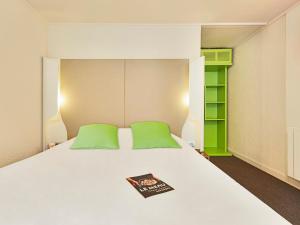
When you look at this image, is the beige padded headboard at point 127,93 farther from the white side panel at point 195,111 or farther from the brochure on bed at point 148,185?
the brochure on bed at point 148,185

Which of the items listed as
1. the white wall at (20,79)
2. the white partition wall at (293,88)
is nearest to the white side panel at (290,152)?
the white partition wall at (293,88)

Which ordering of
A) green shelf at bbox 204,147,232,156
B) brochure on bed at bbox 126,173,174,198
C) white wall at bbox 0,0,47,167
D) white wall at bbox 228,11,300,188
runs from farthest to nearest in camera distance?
green shelf at bbox 204,147,232,156 → white wall at bbox 228,11,300,188 → white wall at bbox 0,0,47,167 → brochure on bed at bbox 126,173,174,198

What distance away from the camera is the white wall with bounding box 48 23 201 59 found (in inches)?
113

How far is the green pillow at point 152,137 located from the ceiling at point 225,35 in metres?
1.83

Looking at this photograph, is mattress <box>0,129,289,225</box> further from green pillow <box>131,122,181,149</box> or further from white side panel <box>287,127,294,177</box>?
white side panel <box>287,127,294,177</box>

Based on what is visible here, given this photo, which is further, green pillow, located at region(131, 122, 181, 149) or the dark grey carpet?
green pillow, located at region(131, 122, 181, 149)

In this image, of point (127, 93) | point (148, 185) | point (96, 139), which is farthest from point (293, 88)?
point (96, 139)

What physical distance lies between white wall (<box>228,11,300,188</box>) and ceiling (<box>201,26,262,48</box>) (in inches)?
5.3

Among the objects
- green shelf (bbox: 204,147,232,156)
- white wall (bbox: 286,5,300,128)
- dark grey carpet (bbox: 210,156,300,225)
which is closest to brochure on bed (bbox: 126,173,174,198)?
dark grey carpet (bbox: 210,156,300,225)

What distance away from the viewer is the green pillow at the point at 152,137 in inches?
84.0

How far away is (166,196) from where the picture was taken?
97 centimetres

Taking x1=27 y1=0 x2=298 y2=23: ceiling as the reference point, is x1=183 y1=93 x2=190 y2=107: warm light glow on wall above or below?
below

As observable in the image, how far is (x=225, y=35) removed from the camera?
11.1 feet

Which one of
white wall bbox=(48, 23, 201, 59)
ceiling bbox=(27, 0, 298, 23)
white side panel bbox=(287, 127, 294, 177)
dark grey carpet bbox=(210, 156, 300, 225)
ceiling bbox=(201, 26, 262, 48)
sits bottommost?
dark grey carpet bbox=(210, 156, 300, 225)
